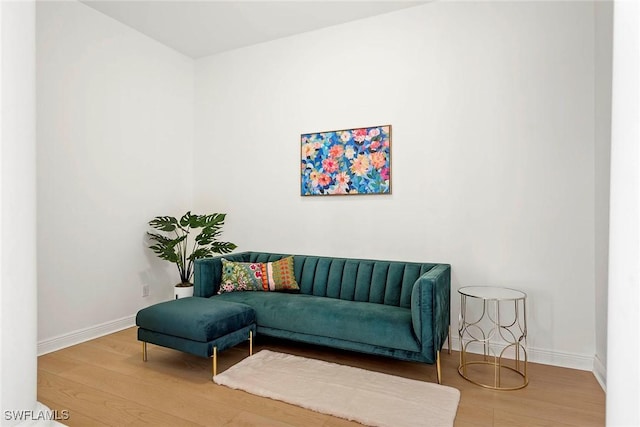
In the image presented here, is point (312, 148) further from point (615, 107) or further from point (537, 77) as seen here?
point (615, 107)

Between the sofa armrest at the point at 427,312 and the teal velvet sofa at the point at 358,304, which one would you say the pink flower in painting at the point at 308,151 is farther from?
the sofa armrest at the point at 427,312

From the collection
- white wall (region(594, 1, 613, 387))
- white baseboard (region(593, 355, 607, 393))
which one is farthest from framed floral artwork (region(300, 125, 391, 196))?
white baseboard (region(593, 355, 607, 393))

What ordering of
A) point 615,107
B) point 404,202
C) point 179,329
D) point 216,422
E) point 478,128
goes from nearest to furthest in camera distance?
point 615,107 < point 216,422 < point 179,329 < point 478,128 < point 404,202

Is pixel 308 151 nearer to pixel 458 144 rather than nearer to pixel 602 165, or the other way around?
pixel 458 144

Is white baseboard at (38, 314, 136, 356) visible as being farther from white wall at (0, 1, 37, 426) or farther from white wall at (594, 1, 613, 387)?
white wall at (594, 1, 613, 387)

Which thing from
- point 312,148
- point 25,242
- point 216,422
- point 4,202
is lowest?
point 216,422

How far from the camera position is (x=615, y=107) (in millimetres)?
1011

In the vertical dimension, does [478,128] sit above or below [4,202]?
above

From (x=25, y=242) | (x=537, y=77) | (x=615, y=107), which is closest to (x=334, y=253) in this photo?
(x=537, y=77)

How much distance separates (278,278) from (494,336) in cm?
190

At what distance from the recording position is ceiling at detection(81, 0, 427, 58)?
3.42 metres

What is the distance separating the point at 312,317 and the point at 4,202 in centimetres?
199

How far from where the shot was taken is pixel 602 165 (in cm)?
262

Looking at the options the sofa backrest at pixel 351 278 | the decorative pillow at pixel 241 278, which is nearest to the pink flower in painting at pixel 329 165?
the sofa backrest at pixel 351 278
